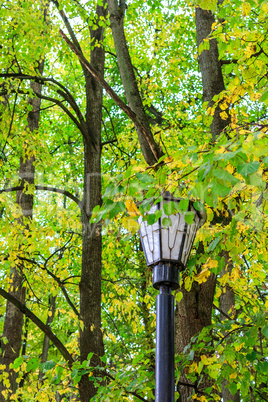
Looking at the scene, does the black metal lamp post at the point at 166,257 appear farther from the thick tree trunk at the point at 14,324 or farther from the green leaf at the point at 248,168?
the thick tree trunk at the point at 14,324

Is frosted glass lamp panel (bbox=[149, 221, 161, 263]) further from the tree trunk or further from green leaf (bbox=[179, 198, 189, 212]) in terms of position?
the tree trunk

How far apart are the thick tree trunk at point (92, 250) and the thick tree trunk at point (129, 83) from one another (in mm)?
1934

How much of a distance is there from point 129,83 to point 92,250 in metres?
2.76

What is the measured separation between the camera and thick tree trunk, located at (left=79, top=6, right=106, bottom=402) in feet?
18.0

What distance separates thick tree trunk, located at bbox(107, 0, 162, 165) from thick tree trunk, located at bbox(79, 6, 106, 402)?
1934mm

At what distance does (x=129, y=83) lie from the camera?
4.20 meters

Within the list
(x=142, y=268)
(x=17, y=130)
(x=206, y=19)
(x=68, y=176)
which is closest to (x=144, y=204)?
(x=206, y=19)

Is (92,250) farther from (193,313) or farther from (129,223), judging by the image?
(129,223)

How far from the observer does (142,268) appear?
9.44 metres

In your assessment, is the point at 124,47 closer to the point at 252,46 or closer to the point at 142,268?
the point at 252,46

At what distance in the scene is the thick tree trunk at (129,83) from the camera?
3.84 meters

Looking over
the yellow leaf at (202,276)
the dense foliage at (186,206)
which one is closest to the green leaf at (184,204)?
the dense foliage at (186,206)

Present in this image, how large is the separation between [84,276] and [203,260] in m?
3.10

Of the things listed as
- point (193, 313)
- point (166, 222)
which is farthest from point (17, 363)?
point (166, 222)
